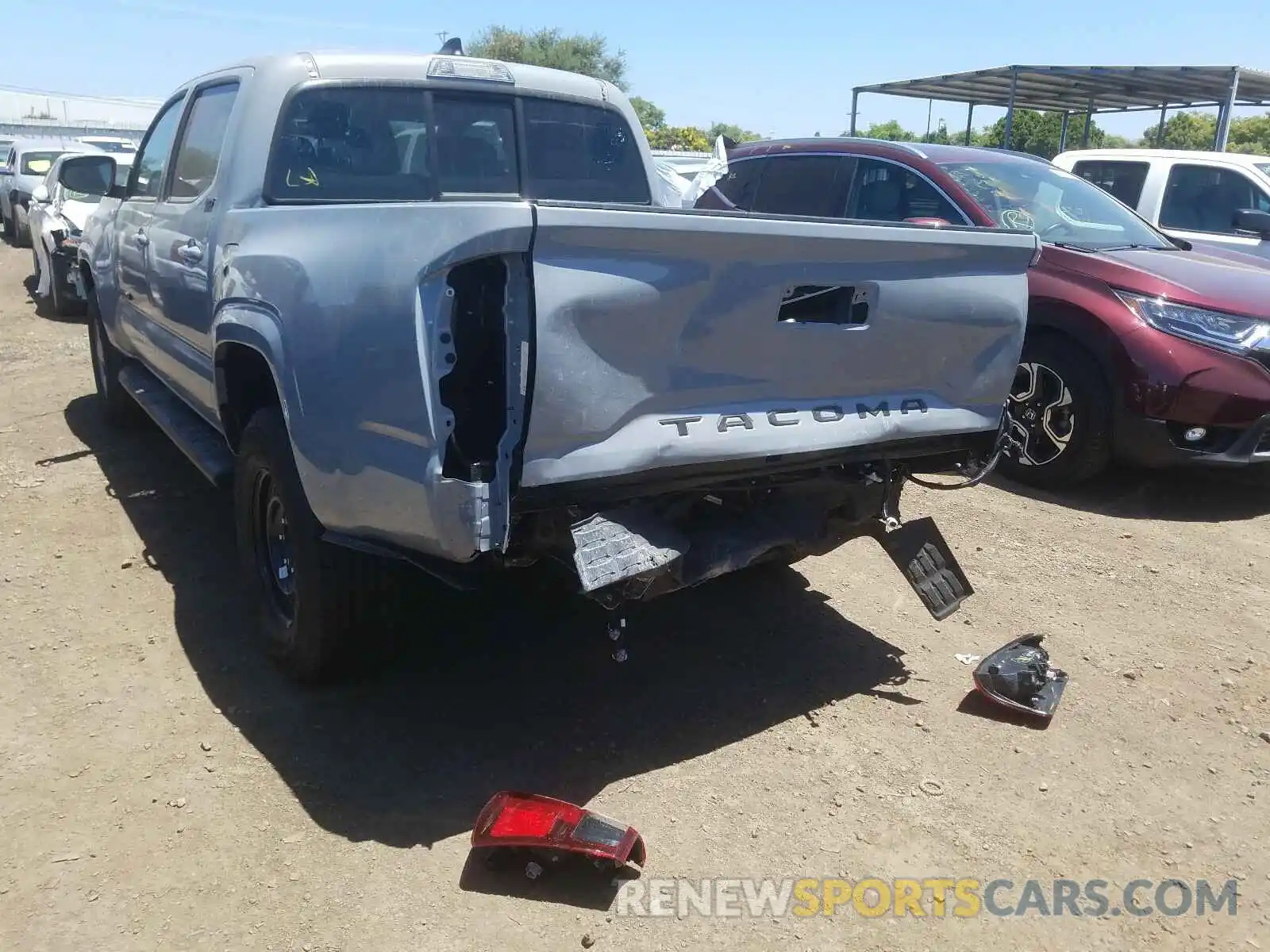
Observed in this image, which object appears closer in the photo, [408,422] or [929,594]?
[408,422]

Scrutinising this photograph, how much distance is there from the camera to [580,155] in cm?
450

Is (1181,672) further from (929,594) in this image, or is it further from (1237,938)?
(1237,938)

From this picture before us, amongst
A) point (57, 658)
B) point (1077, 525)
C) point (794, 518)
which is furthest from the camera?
point (1077, 525)

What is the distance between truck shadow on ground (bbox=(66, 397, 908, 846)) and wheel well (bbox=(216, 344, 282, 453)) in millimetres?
816

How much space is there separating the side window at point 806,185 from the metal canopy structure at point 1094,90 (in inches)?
458

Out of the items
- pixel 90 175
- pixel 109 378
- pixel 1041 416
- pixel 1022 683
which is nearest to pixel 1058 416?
pixel 1041 416

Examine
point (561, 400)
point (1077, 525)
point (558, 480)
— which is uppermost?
point (561, 400)

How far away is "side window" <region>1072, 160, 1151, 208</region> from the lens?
8852mm

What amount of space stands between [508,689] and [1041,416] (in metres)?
3.76

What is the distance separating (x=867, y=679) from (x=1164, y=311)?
305cm

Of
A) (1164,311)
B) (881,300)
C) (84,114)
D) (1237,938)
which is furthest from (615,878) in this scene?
(84,114)

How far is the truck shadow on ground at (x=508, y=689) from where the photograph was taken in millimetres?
3010

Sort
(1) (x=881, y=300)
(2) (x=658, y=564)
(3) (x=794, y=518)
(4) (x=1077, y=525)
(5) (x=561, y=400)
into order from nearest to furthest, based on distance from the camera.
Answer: (5) (x=561, y=400)
(2) (x=658, y=564)
(1) (x=881, y=300)
(3) (x=794, y=518)
(4) (x=1077, y=525)

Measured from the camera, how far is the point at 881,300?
306cm
